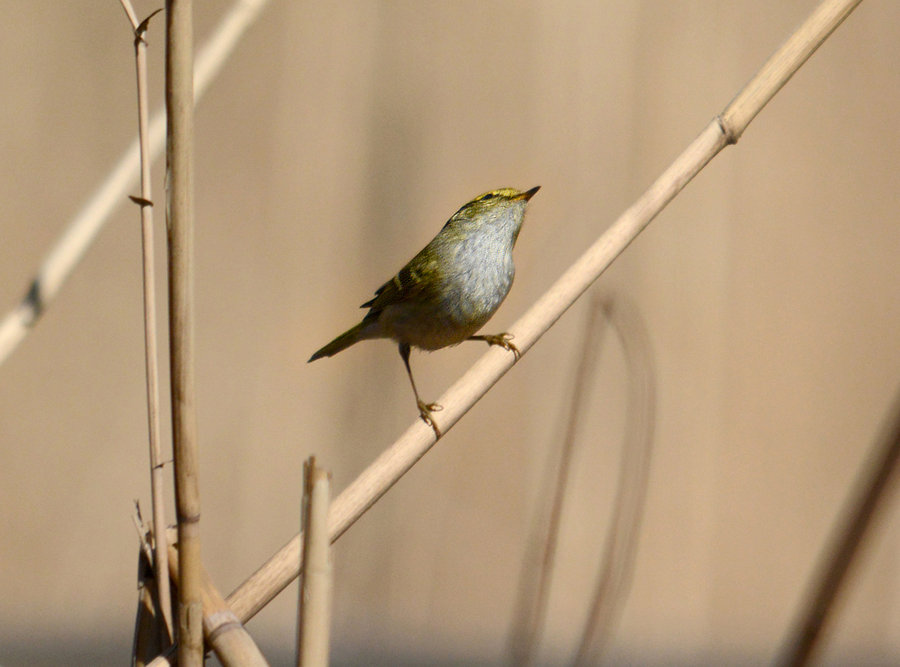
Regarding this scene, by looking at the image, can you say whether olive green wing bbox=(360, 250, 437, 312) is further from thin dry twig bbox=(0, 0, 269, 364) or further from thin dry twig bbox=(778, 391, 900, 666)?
thin dry twig bbox=(778, 391, 900, 666)

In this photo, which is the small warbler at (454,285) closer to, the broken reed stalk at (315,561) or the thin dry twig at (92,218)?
the thin dry twig at (92,218)

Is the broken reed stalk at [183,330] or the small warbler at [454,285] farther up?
the small warbler at [454,285]

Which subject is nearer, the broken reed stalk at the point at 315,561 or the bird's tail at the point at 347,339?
the broken reed stalk at the point at 315,561

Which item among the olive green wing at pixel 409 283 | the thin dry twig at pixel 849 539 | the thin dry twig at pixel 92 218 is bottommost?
the thin dry twig at pixel 849 539

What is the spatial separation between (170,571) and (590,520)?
1.63 m

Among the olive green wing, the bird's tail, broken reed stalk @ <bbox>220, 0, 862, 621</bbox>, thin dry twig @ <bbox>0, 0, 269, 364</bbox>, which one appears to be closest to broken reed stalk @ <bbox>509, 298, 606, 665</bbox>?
broken reed stalk @ <bbox>220, 0, 862, 621</bbox>

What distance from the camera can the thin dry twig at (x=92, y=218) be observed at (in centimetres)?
72

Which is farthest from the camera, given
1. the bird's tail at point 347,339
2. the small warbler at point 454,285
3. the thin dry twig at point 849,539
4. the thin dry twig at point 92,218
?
the bird's tail at point 347,339

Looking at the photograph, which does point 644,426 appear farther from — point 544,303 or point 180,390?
point 180,390

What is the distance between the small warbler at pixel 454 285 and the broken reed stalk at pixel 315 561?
1121 millimetres

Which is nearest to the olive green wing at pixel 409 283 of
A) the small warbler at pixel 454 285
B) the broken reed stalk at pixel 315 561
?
the small warbler at pixel 454 285

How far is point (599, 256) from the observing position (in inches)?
31.4

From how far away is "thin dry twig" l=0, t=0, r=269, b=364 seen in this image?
0.72 meters

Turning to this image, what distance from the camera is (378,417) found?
5.17ft
